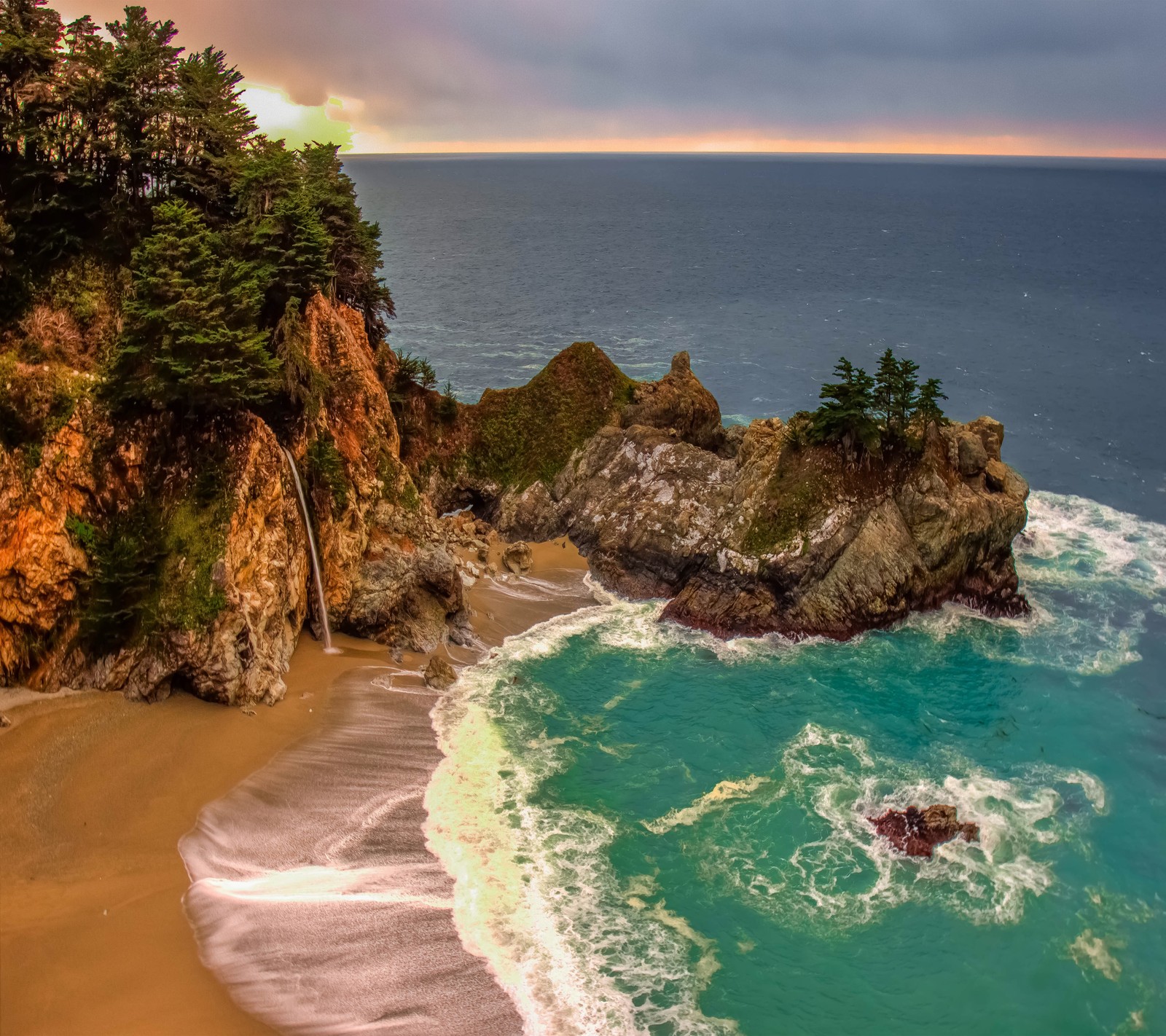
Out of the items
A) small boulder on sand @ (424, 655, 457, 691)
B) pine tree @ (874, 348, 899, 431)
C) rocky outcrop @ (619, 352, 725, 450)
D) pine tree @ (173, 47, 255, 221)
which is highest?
pine tree @ (173, 47, 255, 221)

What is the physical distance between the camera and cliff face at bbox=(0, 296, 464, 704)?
3362 cm

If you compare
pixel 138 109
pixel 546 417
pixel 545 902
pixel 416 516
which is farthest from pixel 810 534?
pixel 138 109

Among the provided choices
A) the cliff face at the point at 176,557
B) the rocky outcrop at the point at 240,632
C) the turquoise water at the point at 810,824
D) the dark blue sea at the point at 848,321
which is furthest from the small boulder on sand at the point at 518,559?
the dark blue sea at the point at 848,321

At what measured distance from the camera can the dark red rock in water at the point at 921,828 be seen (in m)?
30.4

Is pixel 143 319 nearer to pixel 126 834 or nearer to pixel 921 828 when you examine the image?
pixel 126 834

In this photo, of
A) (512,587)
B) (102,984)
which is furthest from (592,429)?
(102,984)

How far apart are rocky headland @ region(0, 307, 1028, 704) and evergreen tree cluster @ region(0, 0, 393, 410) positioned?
2.27 m

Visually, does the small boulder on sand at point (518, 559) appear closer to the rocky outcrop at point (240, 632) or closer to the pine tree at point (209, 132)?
the rocky outcrop at point (240, 632)

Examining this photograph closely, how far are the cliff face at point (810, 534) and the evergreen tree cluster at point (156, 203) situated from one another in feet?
68.2

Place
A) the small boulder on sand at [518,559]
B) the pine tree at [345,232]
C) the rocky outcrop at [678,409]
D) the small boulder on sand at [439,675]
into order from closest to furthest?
the small boulder on sand at [439,675]
the pine tree at [345,232]
the small boulder on sand at [518,559]
the rocky outcrop at [678,409]

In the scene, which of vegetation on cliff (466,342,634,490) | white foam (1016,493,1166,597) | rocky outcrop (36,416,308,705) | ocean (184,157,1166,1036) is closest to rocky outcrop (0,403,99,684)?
rocky outcrop (36,416,308,705)

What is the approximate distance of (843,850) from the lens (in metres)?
30.4

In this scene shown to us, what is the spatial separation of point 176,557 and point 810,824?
26115mm

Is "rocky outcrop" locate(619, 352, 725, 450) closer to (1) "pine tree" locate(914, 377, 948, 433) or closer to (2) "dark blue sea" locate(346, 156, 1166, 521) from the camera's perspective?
(1) "pine tree" locate(914, 377, 948, 433)
